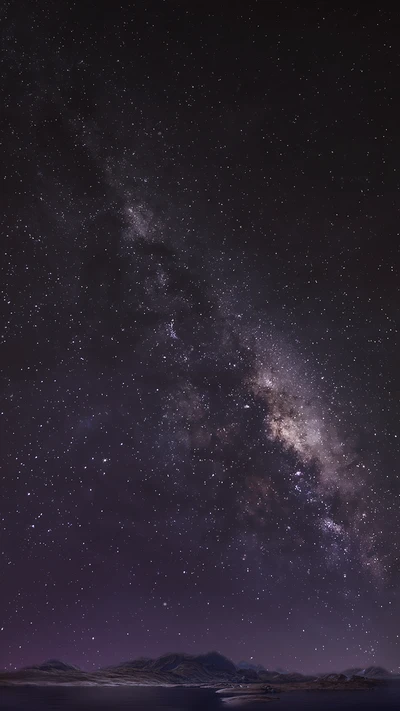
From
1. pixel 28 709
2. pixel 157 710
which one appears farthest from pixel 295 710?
pixel 28 709

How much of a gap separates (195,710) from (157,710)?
583 centimetres

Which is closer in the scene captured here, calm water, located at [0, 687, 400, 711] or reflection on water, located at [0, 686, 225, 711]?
reflection on water, located at [0, 686, 225, 711]

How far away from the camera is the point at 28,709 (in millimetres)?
84688

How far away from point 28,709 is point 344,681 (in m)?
143

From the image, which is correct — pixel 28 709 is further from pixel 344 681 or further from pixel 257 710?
pixel 344 681

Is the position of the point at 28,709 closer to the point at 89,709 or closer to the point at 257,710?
the point at 89,709

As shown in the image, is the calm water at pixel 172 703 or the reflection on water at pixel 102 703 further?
the calm water at pixel 172 703

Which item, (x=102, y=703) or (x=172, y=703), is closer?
(x=102, y=703)

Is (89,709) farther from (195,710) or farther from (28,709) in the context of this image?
(195,710)

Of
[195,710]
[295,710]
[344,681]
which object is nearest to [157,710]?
[195,710]

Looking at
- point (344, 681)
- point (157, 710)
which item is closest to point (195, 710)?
point (157, 710)

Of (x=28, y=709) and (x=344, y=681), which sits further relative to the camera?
(x=344, y=681)

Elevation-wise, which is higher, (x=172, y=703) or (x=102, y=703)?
(x=102, y=703)

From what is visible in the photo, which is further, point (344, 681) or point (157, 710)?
point (344, 681)
